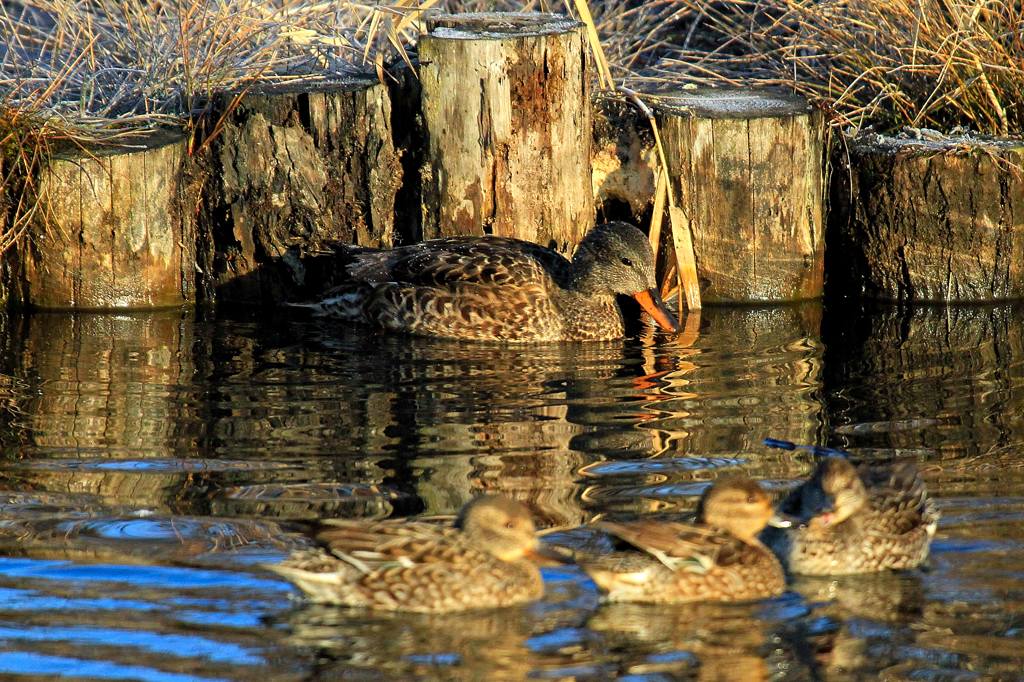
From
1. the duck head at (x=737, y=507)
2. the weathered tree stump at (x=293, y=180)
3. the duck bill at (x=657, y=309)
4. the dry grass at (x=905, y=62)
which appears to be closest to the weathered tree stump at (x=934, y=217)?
the dry grass at (x=905, y=62)

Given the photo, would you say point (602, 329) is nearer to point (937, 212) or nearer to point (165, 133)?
point (937, 212)

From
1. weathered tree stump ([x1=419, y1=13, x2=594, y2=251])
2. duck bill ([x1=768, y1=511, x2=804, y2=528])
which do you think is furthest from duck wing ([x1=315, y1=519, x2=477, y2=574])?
weathered tree stump ([x1=419, y1=13, x2=594, y2=251])

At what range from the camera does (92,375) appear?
871 cm

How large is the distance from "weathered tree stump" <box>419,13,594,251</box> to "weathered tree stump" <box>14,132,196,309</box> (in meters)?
1.66

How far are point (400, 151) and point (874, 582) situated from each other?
17.9ft

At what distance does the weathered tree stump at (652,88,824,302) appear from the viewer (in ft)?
34.1

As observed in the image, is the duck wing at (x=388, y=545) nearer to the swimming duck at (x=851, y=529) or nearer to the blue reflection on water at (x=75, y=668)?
the blue reflection on water at (x=75, y=668)

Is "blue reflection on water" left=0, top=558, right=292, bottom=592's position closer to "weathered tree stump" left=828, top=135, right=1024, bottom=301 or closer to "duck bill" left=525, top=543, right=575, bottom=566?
"duck bill" left=525, top=543, right=575, bottom=566

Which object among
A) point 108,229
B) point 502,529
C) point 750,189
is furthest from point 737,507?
point 108,229

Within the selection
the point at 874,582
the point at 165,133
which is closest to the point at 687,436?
the point at 874,582

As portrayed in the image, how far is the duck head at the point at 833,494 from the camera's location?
590 centimetres

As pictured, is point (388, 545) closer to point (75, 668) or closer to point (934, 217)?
point (75, 668)

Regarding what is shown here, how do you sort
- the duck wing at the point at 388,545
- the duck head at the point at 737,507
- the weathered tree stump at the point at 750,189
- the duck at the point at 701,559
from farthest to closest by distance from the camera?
1. the weathered tree stump at the point at 750,189
2. the duck head at the point at 737,507
3. the duck at the point at 701,559
4. the duck wing at the point at 388,545

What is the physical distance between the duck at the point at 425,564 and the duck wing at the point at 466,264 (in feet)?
14.3
